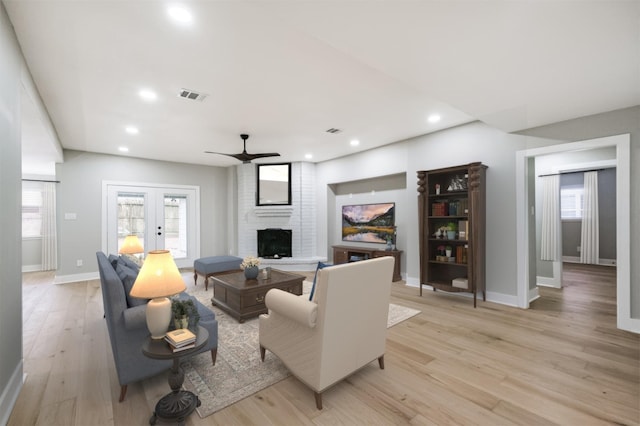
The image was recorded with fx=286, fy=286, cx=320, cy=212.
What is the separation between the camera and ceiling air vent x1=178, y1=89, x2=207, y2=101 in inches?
129

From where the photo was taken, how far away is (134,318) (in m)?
2.07

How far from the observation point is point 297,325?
6.95ft

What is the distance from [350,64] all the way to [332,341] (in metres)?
2.43

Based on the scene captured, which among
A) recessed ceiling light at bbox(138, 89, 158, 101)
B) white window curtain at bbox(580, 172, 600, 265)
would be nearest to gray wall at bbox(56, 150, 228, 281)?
recessed ceiling light at bbox(138, 89, 158, 101)

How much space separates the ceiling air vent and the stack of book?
2639 mm

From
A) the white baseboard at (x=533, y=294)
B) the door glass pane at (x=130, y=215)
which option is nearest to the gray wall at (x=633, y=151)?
the white baseboard at (x=533, y=294)

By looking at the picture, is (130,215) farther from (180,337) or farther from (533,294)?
(533,294)

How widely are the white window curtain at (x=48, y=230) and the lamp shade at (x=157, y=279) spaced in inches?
305

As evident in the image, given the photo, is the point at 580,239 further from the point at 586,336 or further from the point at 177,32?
the point at 177,32

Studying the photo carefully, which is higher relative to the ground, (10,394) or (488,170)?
(488,170)

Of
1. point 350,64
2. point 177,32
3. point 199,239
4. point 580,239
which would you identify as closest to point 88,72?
point 177,32

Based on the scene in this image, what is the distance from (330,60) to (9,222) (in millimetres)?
2770

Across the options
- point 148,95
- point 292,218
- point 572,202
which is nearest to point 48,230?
point 292,218

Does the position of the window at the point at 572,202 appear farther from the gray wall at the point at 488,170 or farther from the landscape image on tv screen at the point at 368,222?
the landscape image on tv screen at the point at 368,222
